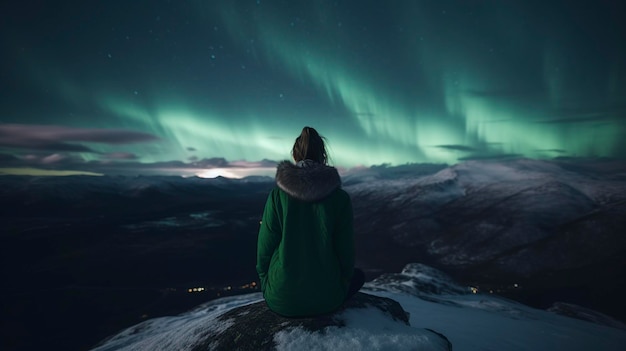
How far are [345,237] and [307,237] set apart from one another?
0.50 m

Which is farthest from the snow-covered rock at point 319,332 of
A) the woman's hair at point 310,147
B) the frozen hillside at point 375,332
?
the woman's hair at point 310,147

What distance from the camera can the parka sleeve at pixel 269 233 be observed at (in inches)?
138

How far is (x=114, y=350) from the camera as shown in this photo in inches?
341

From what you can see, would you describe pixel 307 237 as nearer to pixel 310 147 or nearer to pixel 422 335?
pixel 310 147

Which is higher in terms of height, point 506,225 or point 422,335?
point 422,335

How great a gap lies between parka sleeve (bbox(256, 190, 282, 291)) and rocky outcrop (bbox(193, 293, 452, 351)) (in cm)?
100

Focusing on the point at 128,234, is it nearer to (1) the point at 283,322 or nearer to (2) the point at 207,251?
(2) the point at 207,251

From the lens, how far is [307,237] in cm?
345

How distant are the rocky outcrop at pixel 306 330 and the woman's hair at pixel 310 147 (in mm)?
2353

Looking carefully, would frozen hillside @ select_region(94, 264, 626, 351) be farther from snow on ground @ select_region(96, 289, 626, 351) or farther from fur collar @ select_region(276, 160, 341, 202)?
fur collar @ select_region(276, 160, 341, 202)

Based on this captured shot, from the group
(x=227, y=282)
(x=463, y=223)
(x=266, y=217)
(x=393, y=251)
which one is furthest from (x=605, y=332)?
(x=463, y=223)

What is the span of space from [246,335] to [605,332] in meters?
11.3

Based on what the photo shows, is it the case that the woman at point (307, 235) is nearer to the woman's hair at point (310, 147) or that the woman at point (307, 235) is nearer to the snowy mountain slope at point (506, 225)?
the woman's hair at point (310, 147)

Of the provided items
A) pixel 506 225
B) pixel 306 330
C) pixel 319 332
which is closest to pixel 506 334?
pixel 319 332
